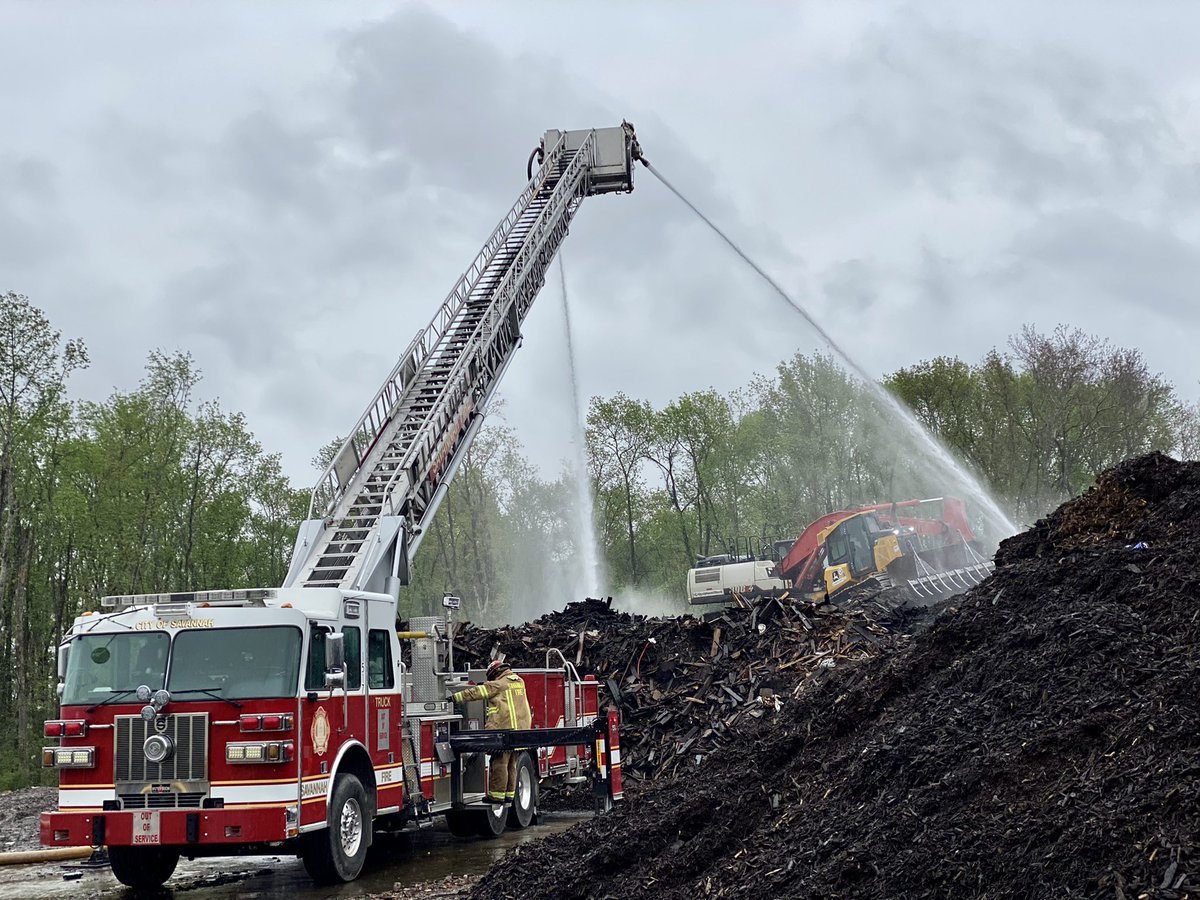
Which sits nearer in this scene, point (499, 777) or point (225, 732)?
point (225, 732)

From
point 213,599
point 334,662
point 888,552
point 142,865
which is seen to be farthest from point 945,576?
point 142,865

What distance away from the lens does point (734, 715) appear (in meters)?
18.4

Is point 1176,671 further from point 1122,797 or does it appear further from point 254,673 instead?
point 254,673

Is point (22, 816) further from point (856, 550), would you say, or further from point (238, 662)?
point (856, 550)

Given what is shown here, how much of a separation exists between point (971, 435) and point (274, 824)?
37.8 meters

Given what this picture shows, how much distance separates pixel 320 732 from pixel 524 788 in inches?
194

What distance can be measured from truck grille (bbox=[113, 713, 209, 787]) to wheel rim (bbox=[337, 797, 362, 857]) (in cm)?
154

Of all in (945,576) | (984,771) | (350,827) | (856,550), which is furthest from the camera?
(856,550)

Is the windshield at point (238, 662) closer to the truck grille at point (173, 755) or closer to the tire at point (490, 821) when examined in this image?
the truck grille at point (173, 755)

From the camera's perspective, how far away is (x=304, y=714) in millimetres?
10914

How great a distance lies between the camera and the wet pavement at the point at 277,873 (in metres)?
11.7

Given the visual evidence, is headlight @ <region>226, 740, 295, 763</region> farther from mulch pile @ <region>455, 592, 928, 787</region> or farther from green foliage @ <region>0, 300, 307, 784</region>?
green foliage @ <region>0, 300, 307, 784</region>

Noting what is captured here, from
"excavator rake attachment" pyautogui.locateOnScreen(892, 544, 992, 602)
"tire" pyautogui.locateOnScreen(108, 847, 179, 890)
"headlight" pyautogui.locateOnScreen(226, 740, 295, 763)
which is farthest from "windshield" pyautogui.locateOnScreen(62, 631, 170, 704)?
"excavator rake attachment" pyautogui.locateOnScreen(892, 544, 992, 602)

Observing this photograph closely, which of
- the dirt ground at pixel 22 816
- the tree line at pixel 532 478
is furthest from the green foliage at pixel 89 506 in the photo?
the dirt ground at pixel 22 816
